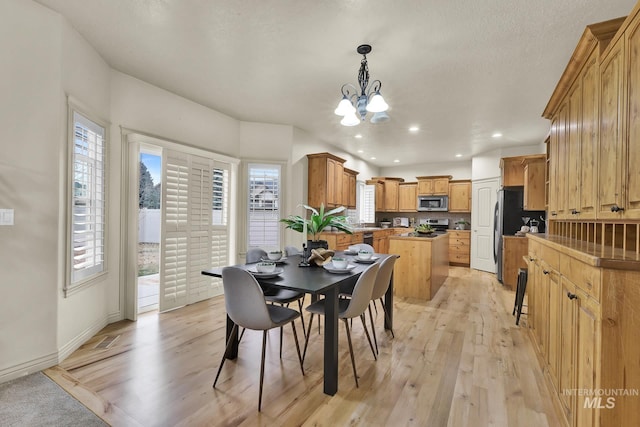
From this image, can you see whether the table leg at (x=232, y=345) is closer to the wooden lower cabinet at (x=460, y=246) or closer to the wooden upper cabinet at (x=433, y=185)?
the wooden lower cabinet at (x=460, y=246)

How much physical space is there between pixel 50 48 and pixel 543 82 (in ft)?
15.2

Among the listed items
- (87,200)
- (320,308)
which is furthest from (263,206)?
(320,308)

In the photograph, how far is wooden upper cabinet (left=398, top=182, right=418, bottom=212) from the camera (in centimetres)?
807

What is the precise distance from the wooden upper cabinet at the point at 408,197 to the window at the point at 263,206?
4.55 m

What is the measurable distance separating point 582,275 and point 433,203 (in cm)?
652

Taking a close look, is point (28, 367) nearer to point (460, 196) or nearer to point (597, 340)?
point (597, 340)

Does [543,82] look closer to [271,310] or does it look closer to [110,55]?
[271,310]

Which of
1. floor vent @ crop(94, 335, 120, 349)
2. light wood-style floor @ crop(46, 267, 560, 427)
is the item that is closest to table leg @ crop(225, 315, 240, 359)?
light wood-style floor @ crop(46, 267, 560, 427)

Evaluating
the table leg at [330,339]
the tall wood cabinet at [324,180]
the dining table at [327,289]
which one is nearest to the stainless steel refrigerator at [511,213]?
the tall wood cabinet at [324,180]

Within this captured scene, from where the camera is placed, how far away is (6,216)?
2.06 metres

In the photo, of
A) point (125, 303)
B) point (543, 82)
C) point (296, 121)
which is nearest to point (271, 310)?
point (125, 303)

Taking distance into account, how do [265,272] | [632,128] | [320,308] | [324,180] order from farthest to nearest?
[324,180]
[320,308]
[265,272]
[632,128]

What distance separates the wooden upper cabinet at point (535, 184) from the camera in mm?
4617

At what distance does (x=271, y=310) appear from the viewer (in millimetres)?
2205
